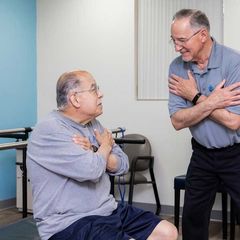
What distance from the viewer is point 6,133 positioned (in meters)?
3.16

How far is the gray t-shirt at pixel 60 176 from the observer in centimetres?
185

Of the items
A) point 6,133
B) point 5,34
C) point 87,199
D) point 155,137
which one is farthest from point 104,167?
point 5,34

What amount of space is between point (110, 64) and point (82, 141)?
284cm

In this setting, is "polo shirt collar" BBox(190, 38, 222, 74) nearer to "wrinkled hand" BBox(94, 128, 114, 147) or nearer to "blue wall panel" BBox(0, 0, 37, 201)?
"wrinkled hand" BBox(94, 128, 114, 147)

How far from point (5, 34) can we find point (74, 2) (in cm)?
84

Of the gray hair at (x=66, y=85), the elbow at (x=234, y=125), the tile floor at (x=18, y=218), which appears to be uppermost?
the gray hair at (x=66, y=85)

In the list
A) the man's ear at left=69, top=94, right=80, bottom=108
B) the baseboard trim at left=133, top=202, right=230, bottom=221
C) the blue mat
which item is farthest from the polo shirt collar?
the baseboard trim at left=133, top=202, right=230, bottom=221

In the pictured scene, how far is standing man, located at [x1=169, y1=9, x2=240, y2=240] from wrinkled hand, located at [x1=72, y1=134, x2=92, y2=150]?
61 cm

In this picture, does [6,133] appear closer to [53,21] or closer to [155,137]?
[155,137]

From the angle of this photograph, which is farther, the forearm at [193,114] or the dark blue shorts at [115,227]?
the forearm at [193,114]

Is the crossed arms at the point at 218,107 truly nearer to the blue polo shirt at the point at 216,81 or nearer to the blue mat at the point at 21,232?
the blue polo shirt at the point at 216,81

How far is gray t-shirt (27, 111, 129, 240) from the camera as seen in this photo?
1.85 metres

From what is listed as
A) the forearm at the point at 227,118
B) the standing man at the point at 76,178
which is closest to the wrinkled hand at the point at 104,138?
the standing man at the point at 76,178

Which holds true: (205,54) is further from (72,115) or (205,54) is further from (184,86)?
(72,115)
